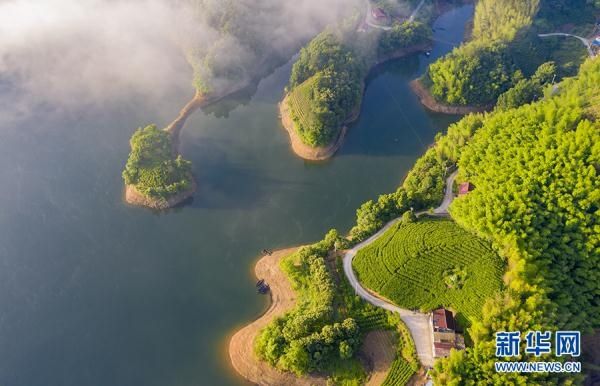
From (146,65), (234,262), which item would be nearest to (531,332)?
(234,262)

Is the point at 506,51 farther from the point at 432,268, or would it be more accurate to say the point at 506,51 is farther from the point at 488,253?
the point at 432,268

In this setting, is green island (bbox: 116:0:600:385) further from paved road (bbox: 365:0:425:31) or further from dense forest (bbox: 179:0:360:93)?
paved road (bbox: 365:0:425:31)

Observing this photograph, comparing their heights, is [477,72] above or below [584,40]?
above

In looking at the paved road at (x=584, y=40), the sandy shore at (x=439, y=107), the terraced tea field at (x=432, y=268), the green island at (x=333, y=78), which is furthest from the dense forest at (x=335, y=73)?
the terraced tea field at (x=432, y=268)

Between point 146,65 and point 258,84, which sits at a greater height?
point 146,65

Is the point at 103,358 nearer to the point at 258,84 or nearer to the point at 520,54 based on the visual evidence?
the point at 258,84

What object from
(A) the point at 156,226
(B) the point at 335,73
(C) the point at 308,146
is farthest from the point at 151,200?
(B) the point at 335,73
